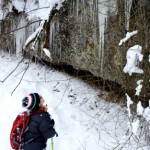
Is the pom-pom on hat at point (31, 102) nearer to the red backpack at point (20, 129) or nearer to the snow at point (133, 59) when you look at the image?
the red backpack at point (20, 129)

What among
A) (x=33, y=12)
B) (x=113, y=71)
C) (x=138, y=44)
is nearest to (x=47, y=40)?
(x=33, y=12)

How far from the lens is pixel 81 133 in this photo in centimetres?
622

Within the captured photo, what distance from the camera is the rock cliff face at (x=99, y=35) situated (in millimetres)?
5582

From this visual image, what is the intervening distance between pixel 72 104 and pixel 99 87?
0.55 m

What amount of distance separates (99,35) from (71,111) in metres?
1.43

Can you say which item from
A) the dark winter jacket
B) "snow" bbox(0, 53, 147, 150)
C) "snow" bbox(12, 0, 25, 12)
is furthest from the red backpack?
"snow" bbox(12, 0, 25, 12)

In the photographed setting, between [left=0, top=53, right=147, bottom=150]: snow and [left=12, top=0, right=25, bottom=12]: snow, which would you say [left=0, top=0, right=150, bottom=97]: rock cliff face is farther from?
[left=12, top=0, right=25, bottom=12]: snow

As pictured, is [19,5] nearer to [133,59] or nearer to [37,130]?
[133,59]

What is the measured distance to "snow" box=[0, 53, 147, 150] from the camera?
238 inches

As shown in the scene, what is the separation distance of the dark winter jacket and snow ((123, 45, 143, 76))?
1.28 meters

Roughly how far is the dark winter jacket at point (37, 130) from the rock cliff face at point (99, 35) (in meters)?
1.50

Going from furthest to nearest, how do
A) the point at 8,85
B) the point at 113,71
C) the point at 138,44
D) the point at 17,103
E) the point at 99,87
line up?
the point at 8,85 → the point at 17,103 → the point at 99,87 → the point at 113,71 → the point at 138,44

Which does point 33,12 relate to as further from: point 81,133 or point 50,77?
point 81,133

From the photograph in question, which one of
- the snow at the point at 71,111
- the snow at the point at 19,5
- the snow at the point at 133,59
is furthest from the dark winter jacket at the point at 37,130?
the snow at the point at 19,5
